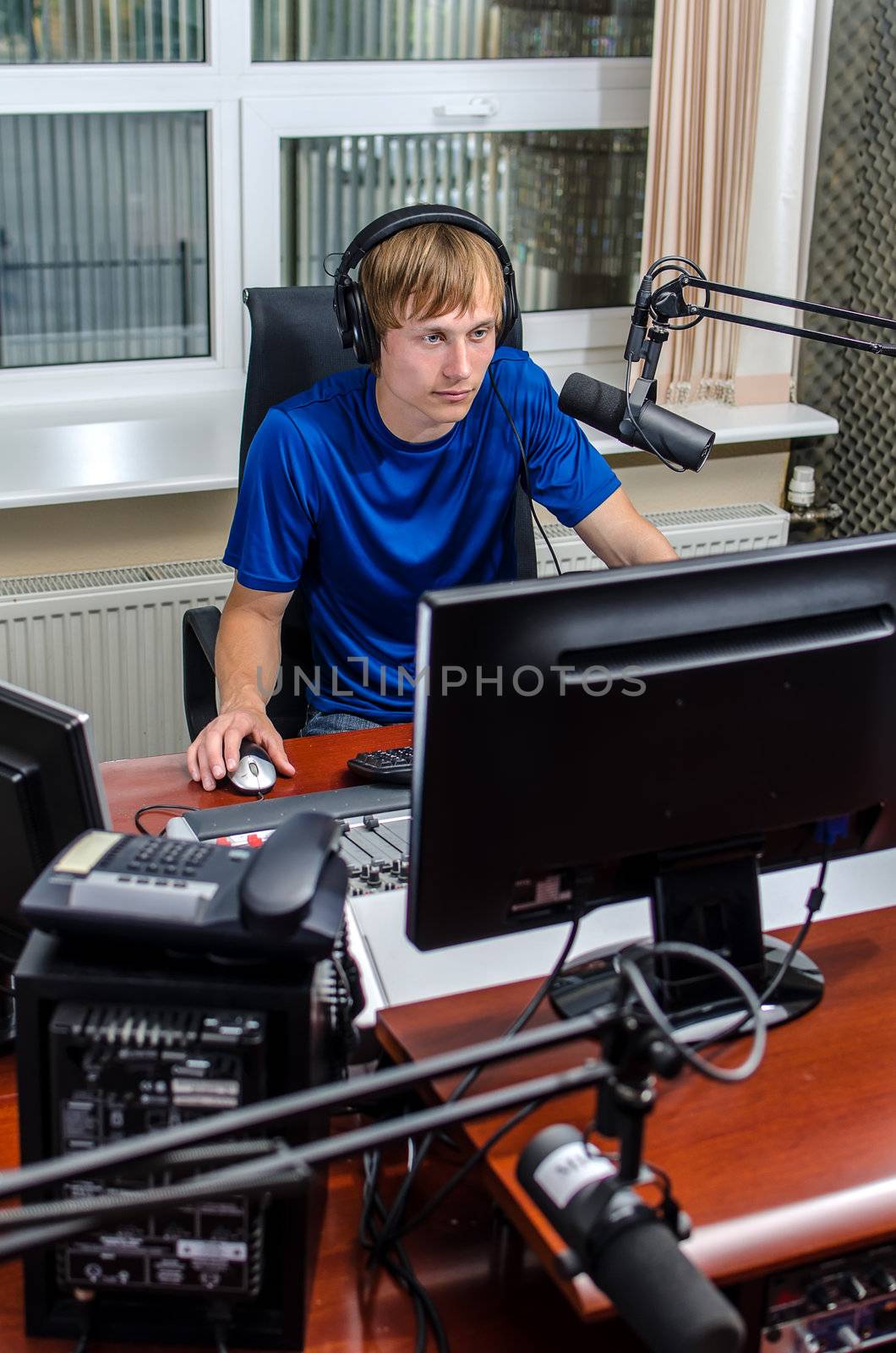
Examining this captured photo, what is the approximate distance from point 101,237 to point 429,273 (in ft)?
3.49

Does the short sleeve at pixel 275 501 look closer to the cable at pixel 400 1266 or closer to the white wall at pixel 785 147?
the cable at pixel 400 1266

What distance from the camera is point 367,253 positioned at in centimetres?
172

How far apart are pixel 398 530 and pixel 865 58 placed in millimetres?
1425

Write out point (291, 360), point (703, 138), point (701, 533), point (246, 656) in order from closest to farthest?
1. point (246, 656)
2. point (291, 360)
3. point (703, 138)
4. point (701, 533)

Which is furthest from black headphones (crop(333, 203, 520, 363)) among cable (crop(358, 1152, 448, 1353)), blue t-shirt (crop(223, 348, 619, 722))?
cable (crop(358, 1152, 448, 1353))

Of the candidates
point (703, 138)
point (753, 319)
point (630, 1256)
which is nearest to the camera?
point (630, 1256)

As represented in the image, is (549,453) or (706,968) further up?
(549,453)

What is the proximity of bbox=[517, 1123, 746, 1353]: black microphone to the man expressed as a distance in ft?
2.93

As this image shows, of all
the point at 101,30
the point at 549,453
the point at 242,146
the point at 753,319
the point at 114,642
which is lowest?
the point at 114,642

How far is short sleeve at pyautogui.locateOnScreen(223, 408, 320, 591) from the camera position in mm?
1854

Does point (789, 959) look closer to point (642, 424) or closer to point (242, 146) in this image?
point (642, 424)

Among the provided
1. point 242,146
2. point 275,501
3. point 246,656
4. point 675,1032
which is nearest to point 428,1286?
point 675,1032

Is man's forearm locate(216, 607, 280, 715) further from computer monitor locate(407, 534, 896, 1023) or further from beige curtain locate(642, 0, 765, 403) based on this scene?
beige curtain locate(642, 0, 765, 403)

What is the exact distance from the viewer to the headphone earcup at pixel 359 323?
1.74 meters
